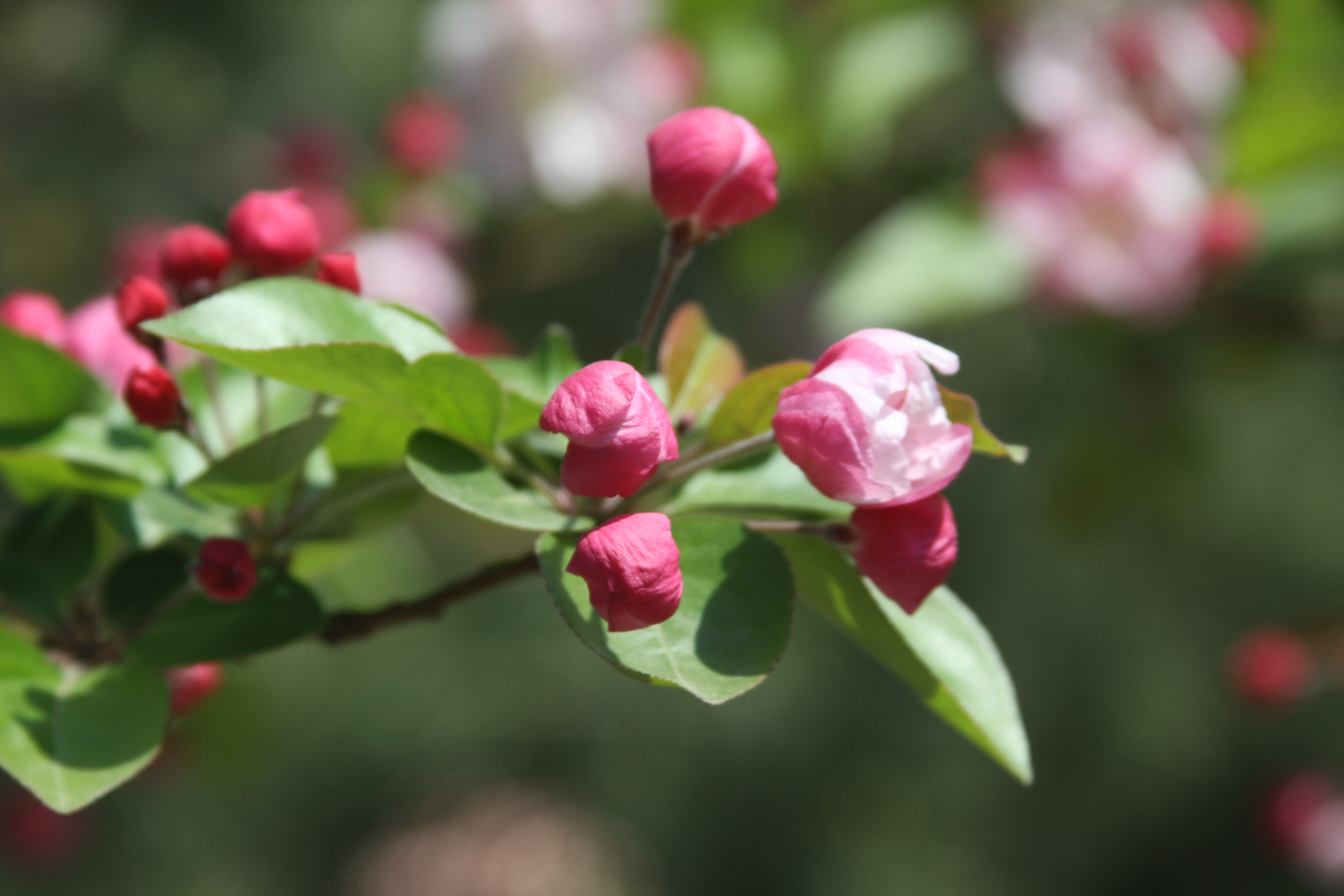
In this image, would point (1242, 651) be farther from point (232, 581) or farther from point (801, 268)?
point (232, 581)

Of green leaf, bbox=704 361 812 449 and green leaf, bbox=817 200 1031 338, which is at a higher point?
green leaf, bbox=704 361 812 449

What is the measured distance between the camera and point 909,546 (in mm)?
370

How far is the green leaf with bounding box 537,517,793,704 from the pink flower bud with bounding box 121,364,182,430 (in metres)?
0.16

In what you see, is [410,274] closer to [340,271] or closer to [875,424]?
[340,271]

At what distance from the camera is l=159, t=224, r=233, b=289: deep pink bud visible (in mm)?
448

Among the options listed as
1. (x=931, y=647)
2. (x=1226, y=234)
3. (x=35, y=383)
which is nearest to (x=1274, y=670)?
(x=1226, y=234)

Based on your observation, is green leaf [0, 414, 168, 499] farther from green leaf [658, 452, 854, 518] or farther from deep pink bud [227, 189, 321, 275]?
green leaf [658, 452, 854, 518]

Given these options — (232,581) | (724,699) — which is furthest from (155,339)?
(724,699)

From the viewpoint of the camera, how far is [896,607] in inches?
16.8

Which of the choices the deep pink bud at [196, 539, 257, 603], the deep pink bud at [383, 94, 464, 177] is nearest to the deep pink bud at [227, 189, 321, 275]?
the deep pink bud at [196, 539, 257, 603]

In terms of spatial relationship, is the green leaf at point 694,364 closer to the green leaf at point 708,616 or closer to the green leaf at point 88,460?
the green leaf at point 708,616

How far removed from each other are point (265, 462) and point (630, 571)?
0.51 ft

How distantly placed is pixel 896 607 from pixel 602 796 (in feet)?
6.83

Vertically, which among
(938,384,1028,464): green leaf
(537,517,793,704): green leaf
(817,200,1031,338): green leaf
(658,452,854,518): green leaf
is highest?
(938,384,1028,464): green leaf
